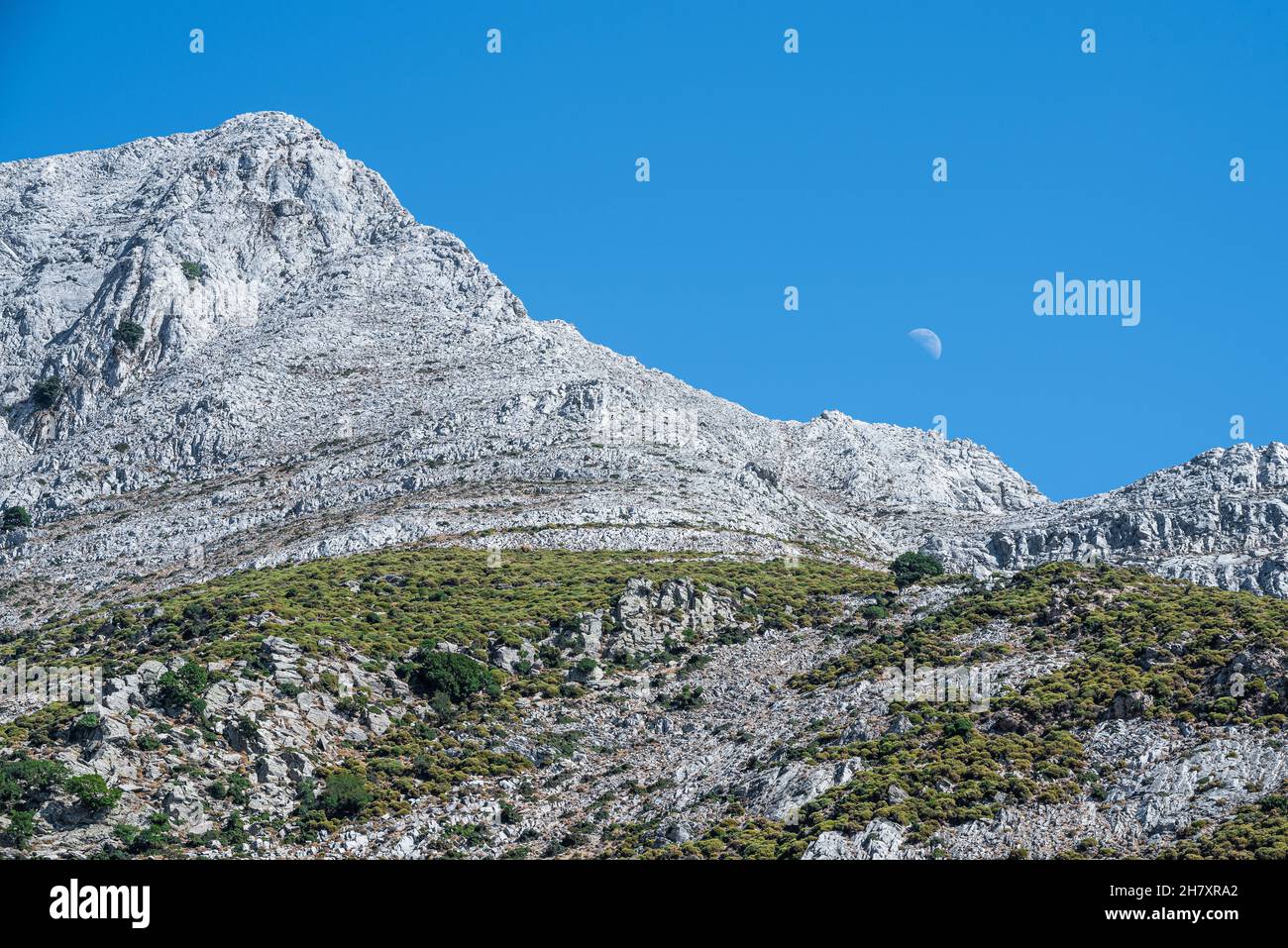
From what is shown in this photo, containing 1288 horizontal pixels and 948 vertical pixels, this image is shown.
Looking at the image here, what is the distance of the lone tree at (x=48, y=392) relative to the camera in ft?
475

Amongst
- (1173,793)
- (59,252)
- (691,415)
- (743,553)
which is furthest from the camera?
(59,252)

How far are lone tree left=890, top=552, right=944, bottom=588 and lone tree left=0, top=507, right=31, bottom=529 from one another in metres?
69.3

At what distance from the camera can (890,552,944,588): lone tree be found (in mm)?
97562

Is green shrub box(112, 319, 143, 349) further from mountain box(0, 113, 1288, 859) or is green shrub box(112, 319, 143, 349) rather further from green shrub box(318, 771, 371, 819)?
green shrub box(318, 771, 371, 819)

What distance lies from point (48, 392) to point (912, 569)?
89663mm

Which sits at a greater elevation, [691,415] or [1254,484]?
[691,415]

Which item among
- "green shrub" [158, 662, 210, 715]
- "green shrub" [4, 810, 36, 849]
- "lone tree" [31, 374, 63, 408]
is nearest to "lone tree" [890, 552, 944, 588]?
"green shrub" [158, 662, 210, 715]

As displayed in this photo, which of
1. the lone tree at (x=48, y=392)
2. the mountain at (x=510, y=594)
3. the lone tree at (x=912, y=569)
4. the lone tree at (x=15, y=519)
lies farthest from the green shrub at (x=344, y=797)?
the lone tree at (x=48, y=392)

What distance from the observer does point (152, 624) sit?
3273 inches
